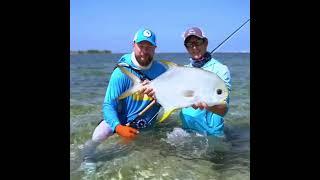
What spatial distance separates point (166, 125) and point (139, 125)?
1226 millimetres

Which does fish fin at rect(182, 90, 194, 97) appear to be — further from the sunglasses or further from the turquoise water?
the sunglasses

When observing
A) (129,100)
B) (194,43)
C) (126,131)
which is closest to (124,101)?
(129,100)

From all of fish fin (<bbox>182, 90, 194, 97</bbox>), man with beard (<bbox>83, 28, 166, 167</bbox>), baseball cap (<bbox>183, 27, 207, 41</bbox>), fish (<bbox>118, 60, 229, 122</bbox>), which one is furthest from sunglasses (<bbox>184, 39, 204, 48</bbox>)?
fish fin (<bbox>182, 90, 194, 97</bbox>)

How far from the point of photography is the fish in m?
4.01

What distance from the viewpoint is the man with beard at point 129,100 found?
4.62 m

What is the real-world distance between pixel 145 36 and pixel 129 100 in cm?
87
